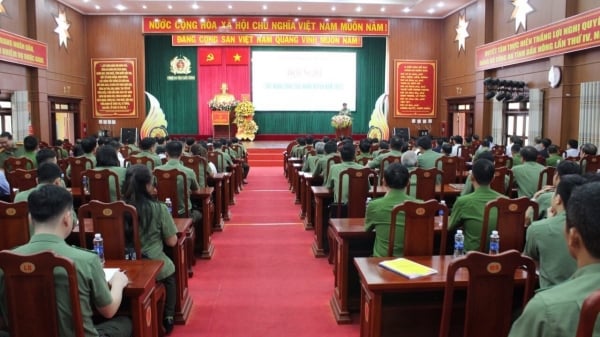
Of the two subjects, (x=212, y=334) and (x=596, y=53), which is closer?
(x=212, y=334)

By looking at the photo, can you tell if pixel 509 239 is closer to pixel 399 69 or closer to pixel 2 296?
pixel 2 296

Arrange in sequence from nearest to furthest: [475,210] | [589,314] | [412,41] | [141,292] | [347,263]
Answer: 1. [589,314]
2. [141,292]
3. [475,210]
4. [347,263]
5. [412,41]

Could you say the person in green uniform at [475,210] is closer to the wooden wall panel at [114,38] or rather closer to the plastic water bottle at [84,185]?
the plastic water bottle at [84,185]

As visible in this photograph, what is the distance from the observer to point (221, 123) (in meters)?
15.2

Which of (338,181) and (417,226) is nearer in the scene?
(417,226)

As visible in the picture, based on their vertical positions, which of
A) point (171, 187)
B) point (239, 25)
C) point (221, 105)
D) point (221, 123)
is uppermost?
point (239, 25)

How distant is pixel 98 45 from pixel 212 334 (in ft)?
45.3

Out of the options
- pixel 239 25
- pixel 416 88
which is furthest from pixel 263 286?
pixel 416 88

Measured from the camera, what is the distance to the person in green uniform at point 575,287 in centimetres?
118

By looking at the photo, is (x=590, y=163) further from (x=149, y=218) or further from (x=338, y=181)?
(x=149, y=218)

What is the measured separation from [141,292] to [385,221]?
4.81 ft

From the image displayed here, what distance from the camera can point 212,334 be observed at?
327cm

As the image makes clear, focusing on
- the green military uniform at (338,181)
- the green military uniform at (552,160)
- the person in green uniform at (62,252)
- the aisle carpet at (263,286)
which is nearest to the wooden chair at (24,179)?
the aisle carpet at (263,286)

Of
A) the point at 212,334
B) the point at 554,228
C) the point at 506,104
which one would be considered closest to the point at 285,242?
the point at 212,334
